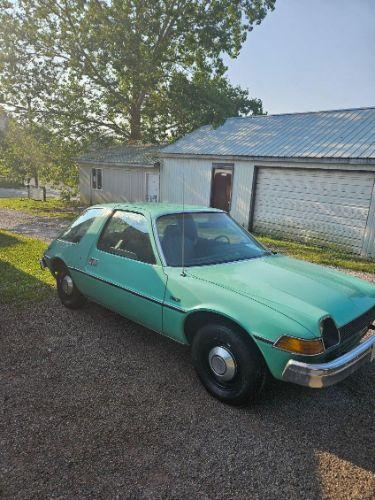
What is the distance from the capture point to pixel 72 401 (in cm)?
312

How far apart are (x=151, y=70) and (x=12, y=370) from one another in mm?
20902

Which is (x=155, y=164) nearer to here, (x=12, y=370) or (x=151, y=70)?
(x=151, y=70)

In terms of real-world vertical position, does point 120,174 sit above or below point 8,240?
above

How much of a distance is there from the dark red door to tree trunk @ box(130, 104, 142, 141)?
40.0 feet

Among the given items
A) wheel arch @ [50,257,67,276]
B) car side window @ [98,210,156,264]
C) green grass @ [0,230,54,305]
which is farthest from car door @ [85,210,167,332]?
green grass @ [0,230,54,305]

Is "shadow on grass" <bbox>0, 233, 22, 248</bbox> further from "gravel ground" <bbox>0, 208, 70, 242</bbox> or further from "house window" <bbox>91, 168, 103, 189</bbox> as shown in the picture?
"house window" <bbox>91, 168, 103, 189</bbox>

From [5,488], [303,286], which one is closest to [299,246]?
[303,286]

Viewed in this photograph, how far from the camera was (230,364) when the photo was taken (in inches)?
117

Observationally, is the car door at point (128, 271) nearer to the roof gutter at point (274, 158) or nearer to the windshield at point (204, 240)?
the windshield at point (204, 240)

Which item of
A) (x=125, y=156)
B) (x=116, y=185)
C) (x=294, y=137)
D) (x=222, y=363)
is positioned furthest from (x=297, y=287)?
(x=125, y=156)

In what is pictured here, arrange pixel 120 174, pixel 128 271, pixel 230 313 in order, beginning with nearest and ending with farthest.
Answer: pixel 230 313, pixel 128 271, pixel 120 174

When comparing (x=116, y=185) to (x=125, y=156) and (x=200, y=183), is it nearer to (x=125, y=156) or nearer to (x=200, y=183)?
(x=125, y=156)

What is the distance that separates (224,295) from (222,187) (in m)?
12.2

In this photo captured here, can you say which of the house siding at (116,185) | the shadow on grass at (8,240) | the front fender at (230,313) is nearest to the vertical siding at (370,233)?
the front fender at (230,313)
